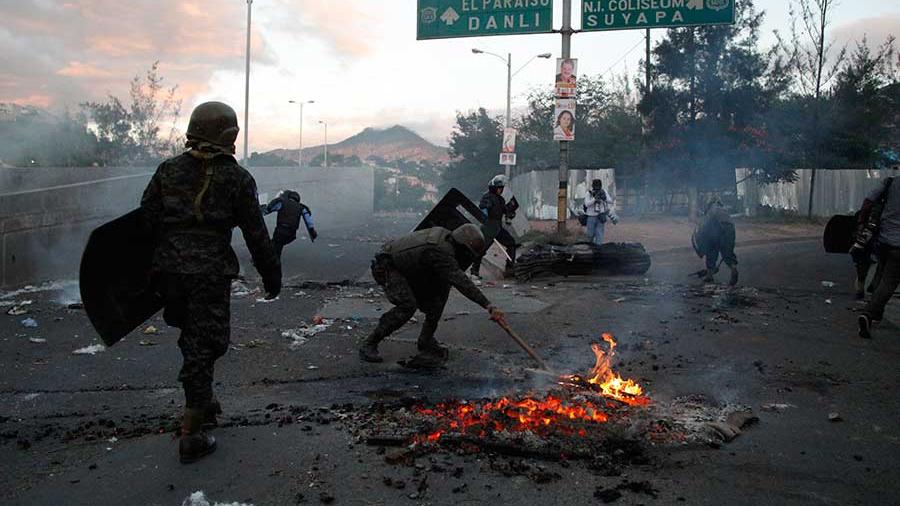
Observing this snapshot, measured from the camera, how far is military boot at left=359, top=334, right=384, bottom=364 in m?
5.98

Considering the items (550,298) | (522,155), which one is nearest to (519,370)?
(550,298)

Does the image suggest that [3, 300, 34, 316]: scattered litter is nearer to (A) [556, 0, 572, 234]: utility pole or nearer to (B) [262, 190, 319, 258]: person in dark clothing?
(B) [262, 190, 319, 258]: person in dark clothing

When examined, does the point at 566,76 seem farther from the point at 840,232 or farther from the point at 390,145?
the point at 390,145

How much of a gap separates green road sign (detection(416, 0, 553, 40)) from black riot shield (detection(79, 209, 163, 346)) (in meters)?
10.6

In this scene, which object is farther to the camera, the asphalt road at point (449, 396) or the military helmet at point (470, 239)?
the military helmet at point (470, 239)

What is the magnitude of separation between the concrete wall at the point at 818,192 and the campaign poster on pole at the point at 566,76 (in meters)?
15.6

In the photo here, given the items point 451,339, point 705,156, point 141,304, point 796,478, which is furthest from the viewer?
point 705,156

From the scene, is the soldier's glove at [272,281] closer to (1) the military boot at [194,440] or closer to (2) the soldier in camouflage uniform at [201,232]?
(2) the soldier in camouflage uniform at [201,232]

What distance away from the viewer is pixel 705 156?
2305cm

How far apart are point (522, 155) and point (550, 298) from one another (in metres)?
32.9

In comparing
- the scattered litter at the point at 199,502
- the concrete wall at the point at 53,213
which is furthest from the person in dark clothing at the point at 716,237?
the concrete wall at the point at 53,213

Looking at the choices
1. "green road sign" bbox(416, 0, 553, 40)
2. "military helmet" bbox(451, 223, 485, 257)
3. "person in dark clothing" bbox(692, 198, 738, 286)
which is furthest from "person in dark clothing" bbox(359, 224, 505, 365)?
"green road sign" bbox(416, 0, 553, 40)

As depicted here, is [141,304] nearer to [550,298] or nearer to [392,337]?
[392,337]

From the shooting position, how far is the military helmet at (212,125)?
154 inches
